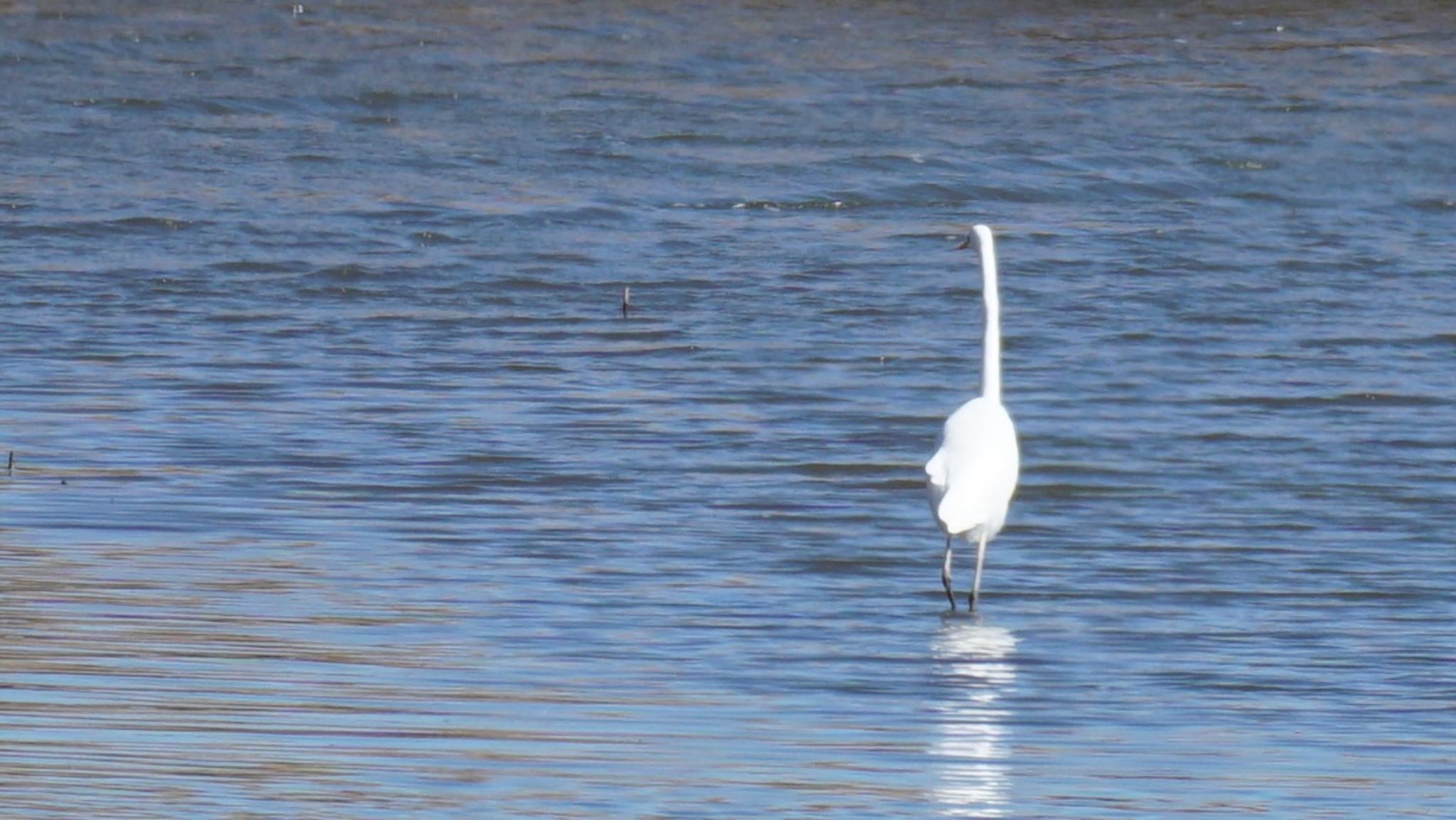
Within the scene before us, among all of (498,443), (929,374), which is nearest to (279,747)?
(498,443)

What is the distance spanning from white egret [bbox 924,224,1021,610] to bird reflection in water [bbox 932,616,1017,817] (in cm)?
45

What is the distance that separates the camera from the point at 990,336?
870cm

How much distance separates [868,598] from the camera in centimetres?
746

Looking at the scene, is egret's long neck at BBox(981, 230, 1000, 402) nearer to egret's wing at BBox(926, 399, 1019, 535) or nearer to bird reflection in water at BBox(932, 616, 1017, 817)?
egret's wing at BBox(926, 399, 1019, 535)

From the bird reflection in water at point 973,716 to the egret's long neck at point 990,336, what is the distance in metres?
1.52

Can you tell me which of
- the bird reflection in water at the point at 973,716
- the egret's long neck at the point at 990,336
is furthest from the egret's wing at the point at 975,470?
the bird reflection in water at the point at 973,716

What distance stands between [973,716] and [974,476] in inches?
72.7

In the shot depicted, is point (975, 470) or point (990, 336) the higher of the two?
point (990, 336)

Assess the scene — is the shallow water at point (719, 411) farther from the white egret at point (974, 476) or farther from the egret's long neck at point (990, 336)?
the egret's long neck at point (990, 336)

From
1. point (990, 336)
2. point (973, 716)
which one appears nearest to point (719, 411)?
point (990, 336)

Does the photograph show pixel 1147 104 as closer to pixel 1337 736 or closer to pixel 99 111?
pixel 99 111

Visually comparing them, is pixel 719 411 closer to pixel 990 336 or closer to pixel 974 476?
pixel 990 336

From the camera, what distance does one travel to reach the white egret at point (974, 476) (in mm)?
7582

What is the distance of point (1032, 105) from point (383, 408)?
976cm
